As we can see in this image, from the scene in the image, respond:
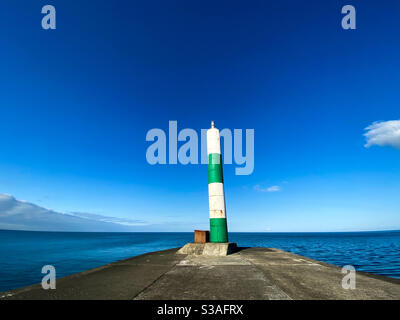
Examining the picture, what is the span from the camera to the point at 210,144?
39.8ft

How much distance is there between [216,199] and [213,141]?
332cm

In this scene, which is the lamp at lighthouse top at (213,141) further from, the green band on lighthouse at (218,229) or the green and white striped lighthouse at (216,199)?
the green band on lighthouse at (218,229)

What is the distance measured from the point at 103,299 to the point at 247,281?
3.44 metres

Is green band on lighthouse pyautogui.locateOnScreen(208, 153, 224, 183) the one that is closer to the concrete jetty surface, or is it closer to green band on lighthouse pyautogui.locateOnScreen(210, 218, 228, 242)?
green band on lighthouse pyautogui.locateOnScreen(210, 218, 228, 242)

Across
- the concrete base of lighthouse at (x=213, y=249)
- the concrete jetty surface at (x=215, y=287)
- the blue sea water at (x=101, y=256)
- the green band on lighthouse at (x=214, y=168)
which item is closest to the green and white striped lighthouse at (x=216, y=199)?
the green band on lighthouse at (x=214, y=168)

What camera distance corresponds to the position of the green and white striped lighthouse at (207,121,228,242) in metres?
11.3

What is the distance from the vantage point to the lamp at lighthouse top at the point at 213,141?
12.0m

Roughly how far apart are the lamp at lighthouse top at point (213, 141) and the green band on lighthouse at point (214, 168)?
0.26 meters

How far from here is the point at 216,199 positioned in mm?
11445

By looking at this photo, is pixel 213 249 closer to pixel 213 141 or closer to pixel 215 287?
pixel 215 287

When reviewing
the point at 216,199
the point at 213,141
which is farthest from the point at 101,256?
the point at 213,141
